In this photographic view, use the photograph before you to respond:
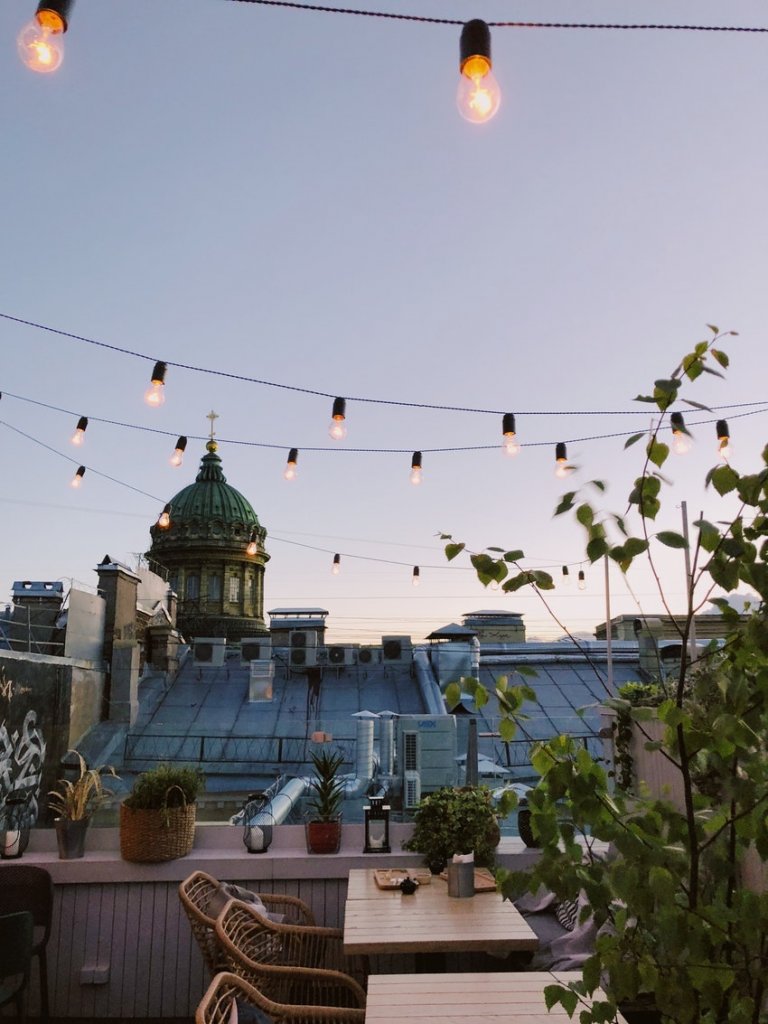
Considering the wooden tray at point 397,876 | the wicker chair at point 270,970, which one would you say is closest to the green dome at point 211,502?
the wooden tray at point 397,876

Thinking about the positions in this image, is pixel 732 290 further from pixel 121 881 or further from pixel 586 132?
pixel 121 881

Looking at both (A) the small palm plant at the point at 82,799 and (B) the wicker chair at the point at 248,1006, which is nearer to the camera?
(B) the wicker chair at the point at 248,1006

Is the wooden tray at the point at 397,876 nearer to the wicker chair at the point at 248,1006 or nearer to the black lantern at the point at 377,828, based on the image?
the black lantern at the point at 377,828

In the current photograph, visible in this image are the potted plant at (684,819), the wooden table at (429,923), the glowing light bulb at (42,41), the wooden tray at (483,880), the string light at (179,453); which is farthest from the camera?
the string light at (179,453)

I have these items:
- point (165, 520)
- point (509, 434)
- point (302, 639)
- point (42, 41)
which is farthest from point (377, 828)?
point (302, 639)

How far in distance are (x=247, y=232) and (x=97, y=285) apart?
8.02 ft

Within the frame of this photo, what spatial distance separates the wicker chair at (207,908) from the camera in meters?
4.65

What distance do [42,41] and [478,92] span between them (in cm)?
146

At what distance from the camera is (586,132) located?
21.3ft

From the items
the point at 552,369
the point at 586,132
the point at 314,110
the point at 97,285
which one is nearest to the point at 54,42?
the point at 314,110

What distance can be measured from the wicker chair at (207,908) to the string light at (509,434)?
15.0ft

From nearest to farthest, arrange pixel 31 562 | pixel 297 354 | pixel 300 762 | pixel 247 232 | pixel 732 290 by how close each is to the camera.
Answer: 1. pixel 732 290
2. pixel 247 232
3. pixel 297 354
4. pixel 300 762
5. pixel 31 562

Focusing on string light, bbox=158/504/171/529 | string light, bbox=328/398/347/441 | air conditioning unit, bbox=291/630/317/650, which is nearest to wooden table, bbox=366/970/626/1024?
string light, bbox=328/398/347/441

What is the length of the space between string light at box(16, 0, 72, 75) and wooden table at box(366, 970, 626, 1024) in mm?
3986
